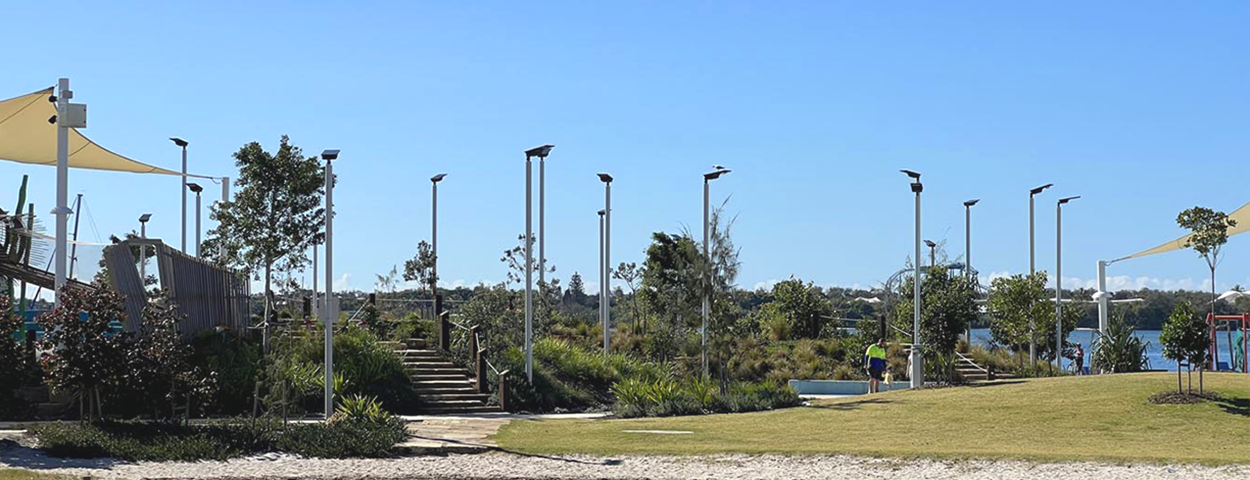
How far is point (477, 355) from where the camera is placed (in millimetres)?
30672

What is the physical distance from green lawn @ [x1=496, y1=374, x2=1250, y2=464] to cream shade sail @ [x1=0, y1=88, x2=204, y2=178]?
39.6 ft

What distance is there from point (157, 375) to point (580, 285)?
6786 cm

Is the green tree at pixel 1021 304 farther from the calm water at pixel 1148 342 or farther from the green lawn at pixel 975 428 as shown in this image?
the green lawn at pixel 975 428

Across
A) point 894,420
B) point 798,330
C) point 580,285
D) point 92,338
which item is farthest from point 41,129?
point 580,285

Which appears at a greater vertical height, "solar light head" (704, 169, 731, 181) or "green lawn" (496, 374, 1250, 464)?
"solar light head" (704, 169, 731, 181)

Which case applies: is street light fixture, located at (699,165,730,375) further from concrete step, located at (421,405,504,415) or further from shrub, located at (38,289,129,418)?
shrub, located at (38,289,129,418)

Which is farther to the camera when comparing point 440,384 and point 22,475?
point 440,384

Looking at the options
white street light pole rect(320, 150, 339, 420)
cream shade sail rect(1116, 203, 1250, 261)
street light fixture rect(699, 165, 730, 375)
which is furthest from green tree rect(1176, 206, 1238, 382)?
white street light pole rect(320, 150, 339, 420)

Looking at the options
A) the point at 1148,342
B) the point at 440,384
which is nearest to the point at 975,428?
the point at 440,384

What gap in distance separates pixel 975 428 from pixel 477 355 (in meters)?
12.1

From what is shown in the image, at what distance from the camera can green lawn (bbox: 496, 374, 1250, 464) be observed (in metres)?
19.2

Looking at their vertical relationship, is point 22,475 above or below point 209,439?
below

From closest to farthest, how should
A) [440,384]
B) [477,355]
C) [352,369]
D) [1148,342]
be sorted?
[352,369] < [440,384] < [477,355] < [1148,342]

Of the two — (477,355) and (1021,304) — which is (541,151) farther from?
(1021,304)
